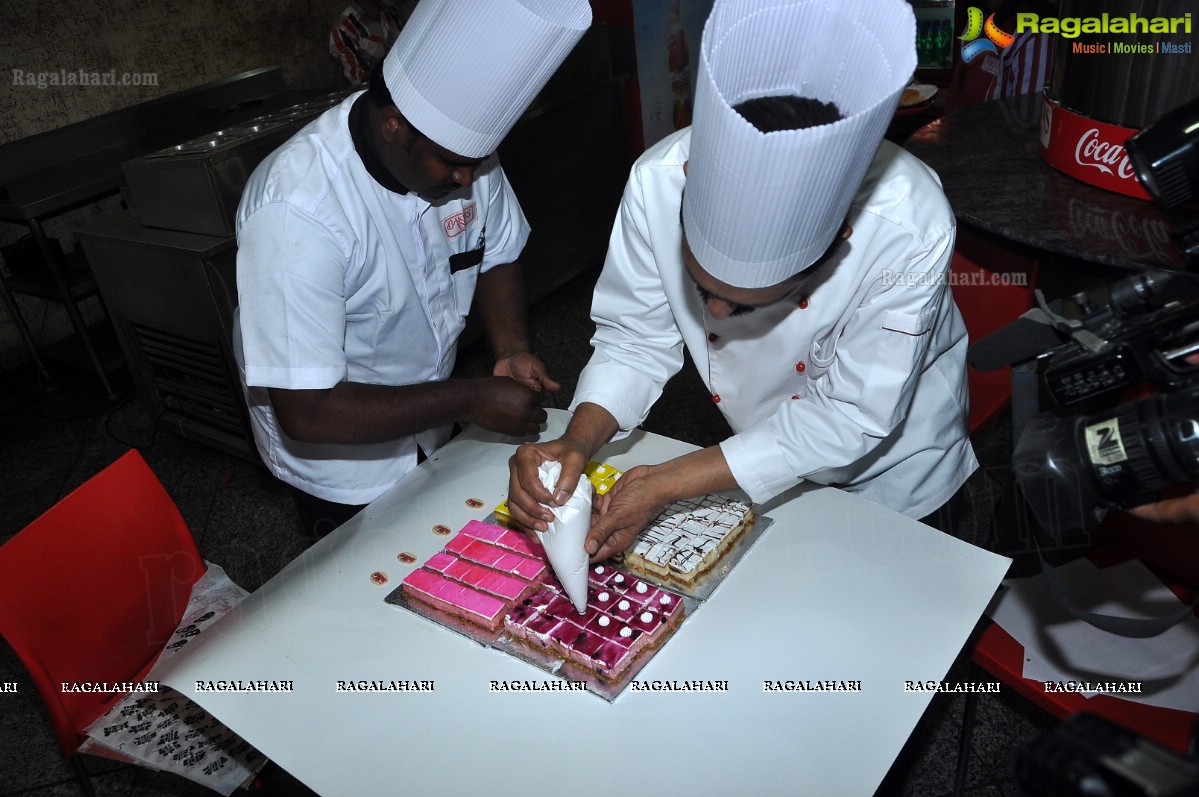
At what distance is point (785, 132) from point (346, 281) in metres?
0.95

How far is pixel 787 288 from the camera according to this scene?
1.27 metres

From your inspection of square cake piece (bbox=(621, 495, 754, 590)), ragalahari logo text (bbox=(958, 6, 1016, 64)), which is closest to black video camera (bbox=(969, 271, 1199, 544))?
square cake piece (bbox=(621, 495, 754, 590))

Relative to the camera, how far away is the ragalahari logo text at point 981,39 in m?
2.81

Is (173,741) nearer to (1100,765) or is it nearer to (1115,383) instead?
(1100,765)

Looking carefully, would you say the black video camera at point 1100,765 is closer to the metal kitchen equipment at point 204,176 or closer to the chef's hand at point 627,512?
the chef's hand at point 627,512

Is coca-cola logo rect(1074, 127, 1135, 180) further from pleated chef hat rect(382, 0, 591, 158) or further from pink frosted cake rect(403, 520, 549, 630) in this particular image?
pink frosted cake rect(403, 520, 549, 630)

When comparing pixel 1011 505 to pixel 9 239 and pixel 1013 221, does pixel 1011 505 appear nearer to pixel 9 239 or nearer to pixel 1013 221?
pixel 1013 221

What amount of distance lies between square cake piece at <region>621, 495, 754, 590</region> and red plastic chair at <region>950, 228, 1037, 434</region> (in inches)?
35.8

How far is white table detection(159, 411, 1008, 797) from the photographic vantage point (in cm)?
119

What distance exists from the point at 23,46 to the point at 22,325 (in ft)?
4.27

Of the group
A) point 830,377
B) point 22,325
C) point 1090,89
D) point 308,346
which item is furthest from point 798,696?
point 22,325

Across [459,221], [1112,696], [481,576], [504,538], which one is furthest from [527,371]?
[1112,696]

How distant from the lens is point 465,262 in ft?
6.42

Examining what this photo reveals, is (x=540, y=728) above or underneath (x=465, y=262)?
underneath
